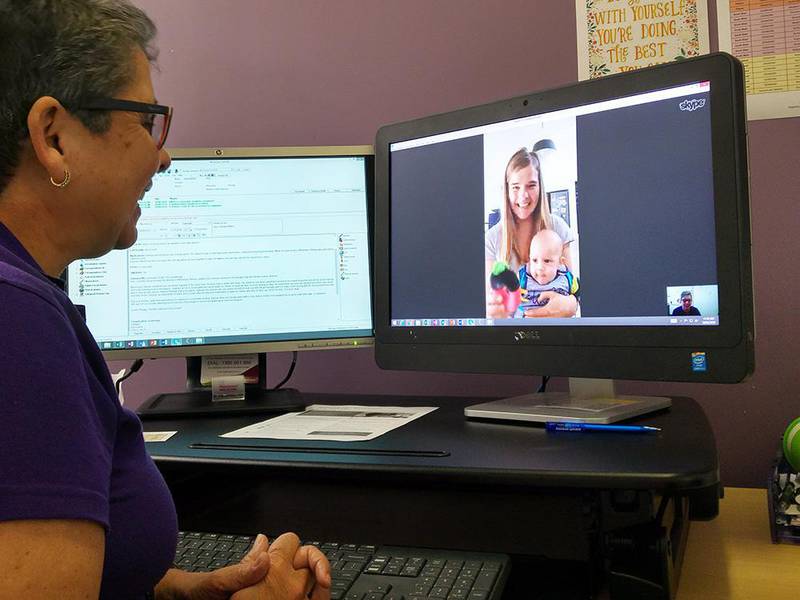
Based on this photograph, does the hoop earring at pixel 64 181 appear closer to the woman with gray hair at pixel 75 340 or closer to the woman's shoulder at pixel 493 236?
the woman with gray hair at pixel 75 340

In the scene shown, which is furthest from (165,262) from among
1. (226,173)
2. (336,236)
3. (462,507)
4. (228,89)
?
(462,507)

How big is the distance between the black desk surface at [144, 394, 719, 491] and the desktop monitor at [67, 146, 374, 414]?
0.87 ft

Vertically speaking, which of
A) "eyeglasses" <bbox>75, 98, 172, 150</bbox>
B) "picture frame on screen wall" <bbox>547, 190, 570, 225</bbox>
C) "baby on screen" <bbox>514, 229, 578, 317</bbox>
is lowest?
"baby on screen" <bbox>514, 229, 578, 317</bbox>

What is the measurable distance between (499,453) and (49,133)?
531 mm

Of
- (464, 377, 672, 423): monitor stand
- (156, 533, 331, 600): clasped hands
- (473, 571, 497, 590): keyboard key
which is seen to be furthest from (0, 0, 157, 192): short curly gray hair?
(464, 377, 672, 423): monitor stand

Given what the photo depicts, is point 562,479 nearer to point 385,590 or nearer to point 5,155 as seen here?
point 385,590

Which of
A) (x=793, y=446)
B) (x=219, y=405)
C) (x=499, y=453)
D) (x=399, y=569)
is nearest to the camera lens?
(x=399, y=569)

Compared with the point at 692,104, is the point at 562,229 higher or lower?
lower

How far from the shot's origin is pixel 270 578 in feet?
2.41

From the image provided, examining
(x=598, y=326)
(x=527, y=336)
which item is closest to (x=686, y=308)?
(x=598, y=326)

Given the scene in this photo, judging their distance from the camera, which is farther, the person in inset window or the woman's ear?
the person in inset window

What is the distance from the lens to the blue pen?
91cm

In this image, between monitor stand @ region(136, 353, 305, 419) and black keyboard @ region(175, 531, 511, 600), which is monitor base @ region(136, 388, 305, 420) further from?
black keyboard @ region(175, 531, 511, 600)

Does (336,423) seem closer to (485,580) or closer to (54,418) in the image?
(485,580)
